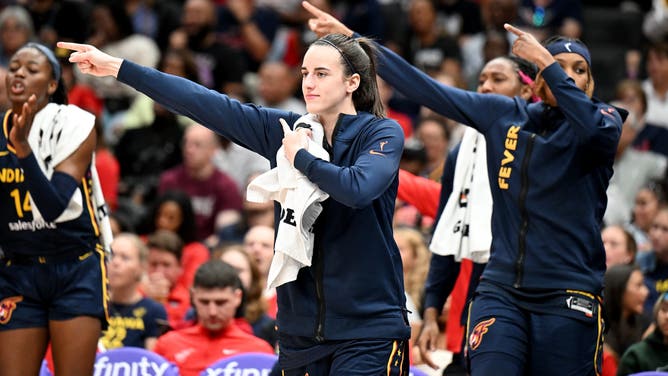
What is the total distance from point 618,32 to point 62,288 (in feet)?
34.3

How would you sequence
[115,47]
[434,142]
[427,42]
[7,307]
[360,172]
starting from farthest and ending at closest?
[427,42] → [115,47] → [434,142] → [7,307] → [360,172]

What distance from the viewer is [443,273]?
6645 mm

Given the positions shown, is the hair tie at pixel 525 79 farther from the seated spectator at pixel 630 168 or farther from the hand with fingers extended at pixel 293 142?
the seated spectator at pixel 630 168

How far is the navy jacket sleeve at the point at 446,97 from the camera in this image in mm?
5902

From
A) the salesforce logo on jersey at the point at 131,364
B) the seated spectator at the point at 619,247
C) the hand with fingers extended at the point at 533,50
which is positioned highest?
the hand with fingers extended at the point at 533,50

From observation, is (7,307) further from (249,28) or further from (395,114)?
(249,28)

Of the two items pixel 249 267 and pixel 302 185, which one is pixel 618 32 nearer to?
pixel 249 267

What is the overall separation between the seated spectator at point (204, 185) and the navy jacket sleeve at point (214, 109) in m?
6.58

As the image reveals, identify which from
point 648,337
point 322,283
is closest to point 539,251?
point 322,283

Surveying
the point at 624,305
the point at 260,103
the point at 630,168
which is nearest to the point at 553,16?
the point at 630,168

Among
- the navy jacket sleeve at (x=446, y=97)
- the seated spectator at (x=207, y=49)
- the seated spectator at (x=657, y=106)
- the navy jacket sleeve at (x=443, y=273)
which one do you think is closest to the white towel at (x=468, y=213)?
the navy jacket sleeve at (x=443, y=273)

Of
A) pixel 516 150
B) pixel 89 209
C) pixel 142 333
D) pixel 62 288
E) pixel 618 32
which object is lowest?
pixel 142 333

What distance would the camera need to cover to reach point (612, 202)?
11.2 m

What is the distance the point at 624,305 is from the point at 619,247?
35.9 inches
